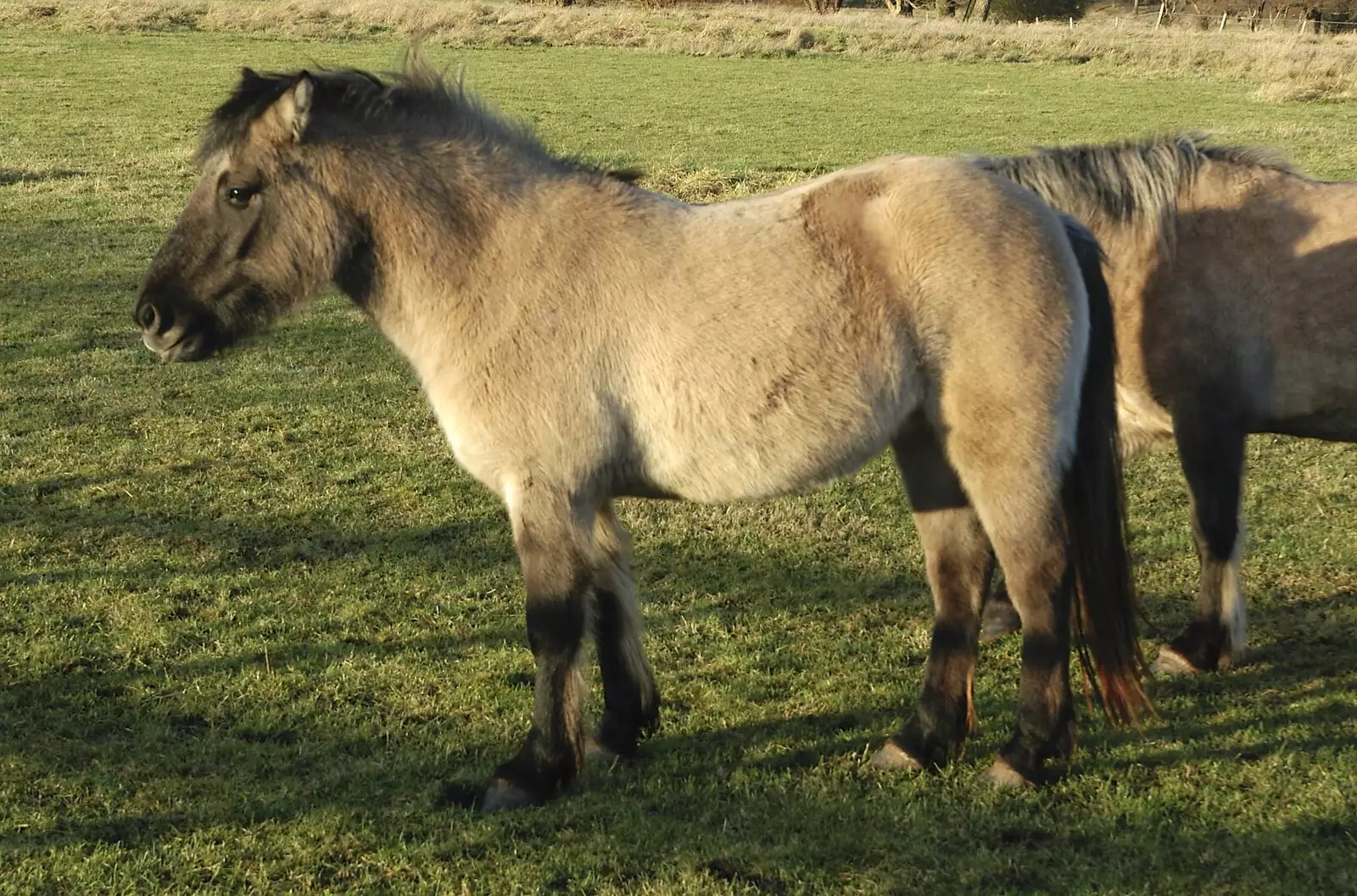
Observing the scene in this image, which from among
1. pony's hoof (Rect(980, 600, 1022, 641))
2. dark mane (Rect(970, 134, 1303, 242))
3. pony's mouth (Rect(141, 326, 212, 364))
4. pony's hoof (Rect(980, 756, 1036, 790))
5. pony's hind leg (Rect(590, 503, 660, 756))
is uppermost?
dark mane (Rect(970, 134, 1303, 242))

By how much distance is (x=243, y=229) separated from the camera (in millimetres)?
4262

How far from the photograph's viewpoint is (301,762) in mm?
4562

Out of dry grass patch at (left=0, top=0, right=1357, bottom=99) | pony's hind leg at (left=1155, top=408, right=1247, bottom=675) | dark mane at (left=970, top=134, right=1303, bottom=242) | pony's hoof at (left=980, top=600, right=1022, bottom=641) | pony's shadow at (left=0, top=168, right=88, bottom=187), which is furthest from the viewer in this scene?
dry grass patch at (left=0, top=0, right=1357, bottom=99)

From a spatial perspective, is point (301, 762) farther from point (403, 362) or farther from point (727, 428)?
point (403, 362)

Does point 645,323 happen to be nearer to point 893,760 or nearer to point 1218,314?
point 893,760

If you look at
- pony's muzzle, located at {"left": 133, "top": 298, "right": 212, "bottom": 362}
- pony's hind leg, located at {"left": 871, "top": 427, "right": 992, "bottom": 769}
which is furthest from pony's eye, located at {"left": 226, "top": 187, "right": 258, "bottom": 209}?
pony's hind leg, located at {"left": 871, "top": 427, "right": 992, "bottom": 769}

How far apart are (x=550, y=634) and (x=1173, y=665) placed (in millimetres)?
2737

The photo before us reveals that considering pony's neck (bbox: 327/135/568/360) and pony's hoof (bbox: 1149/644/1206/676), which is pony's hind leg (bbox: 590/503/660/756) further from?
pony's hoof (bbox: 1149/644/1206/676)

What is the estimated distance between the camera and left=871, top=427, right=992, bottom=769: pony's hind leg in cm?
459

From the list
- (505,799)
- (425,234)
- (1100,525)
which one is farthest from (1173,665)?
(425,234)

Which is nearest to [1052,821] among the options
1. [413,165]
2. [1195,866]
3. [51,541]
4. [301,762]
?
[1195,866]

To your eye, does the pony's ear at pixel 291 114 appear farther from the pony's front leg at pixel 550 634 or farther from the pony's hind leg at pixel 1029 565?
the pony's hind leg at pixel 1029 565

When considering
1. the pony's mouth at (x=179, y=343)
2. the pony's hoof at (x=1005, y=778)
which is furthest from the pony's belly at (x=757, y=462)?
the pony's mouth at (x=179, y=343)

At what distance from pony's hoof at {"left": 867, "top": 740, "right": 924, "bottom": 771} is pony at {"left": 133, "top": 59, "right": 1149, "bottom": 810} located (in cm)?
Answer: 30
